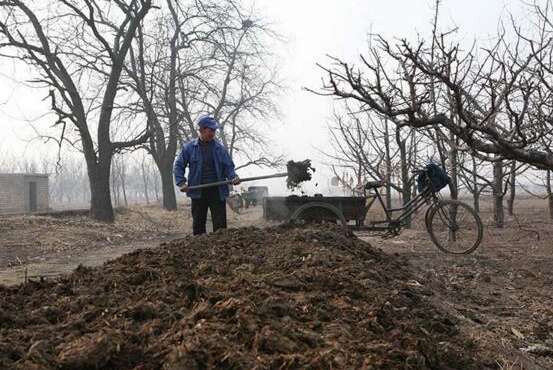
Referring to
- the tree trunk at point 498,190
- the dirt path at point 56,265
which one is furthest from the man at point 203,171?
the tree trunk at point 498,190

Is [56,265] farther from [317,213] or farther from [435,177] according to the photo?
[435,177]

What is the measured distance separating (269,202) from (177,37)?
53.8ft

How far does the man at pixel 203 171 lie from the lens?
20.3 feet

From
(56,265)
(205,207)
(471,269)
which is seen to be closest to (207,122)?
(205,207)

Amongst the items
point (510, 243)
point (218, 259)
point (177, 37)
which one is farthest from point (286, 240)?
point (177, 37)

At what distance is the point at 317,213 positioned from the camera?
312 inches

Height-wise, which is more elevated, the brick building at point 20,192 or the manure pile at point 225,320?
the brick building at point 20,192

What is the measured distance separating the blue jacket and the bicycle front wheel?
2959 millimetres

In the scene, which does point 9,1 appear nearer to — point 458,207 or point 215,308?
point 458,207

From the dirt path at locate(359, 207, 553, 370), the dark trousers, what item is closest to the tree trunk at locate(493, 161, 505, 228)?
the dirt path at locate(359, 207, 553, 370)

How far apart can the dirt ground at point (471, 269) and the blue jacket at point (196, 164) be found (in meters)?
1.91

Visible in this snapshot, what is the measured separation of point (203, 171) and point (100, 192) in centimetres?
972

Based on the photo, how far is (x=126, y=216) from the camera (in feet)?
57.5

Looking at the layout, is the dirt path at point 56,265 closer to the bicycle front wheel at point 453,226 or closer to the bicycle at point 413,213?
the bicycle at point 413,213
